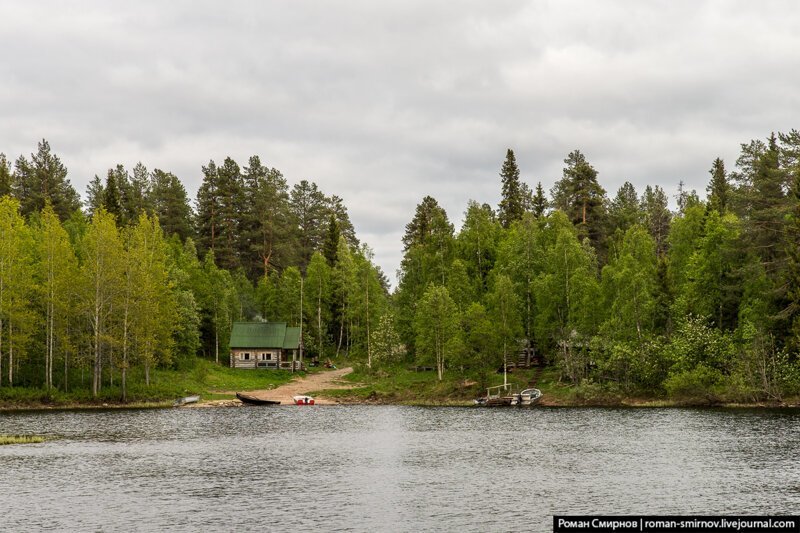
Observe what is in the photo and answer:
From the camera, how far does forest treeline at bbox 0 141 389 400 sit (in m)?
89.4

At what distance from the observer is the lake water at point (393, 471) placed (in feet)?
115

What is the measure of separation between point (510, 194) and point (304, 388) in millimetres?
57963

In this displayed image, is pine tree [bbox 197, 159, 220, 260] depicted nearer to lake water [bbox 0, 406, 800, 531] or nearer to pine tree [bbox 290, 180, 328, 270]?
pine tree [bbox 290, 180, 328, 270]

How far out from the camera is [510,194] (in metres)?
141

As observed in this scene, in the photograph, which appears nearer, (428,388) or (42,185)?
(428,388)

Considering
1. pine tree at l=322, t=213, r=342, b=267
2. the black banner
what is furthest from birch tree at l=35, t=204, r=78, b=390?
the black banner

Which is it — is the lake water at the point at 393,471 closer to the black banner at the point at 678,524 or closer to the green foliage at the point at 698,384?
the black banner at the point at 678,524

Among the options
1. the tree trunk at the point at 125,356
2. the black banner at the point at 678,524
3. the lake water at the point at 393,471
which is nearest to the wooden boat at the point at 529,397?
the lake water at the point at 393,471

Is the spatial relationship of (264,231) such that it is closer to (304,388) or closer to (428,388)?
(304,388)

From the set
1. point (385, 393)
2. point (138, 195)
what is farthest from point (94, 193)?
point (385, 393)

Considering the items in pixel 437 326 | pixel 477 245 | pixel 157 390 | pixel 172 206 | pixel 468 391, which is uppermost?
pixel 172 206

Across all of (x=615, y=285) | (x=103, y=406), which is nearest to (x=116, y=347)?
(x=103, y=406)

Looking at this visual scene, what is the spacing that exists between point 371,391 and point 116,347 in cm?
3256

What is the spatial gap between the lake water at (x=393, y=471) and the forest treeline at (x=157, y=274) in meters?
17.0
